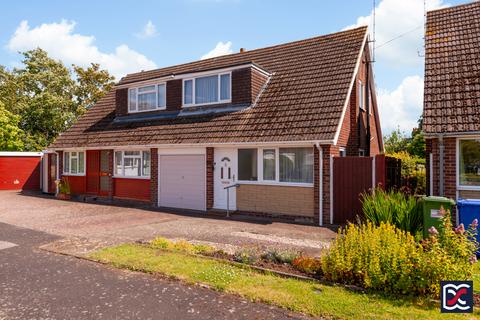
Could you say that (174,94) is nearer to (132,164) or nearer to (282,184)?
(132,164)

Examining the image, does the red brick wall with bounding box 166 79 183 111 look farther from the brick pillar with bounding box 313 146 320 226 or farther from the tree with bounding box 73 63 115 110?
the tree with bounding box 73 63 115 110

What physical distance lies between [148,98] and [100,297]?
13.8 m

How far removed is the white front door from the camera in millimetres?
13812

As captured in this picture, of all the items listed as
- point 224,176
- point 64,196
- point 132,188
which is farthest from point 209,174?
point 64,196

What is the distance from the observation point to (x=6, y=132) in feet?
101

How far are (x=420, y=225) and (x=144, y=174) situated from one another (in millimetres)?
12252

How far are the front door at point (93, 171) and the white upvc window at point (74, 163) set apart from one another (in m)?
0.71

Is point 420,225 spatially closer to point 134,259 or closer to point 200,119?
point 134,259

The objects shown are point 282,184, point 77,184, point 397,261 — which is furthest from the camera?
point 77,184

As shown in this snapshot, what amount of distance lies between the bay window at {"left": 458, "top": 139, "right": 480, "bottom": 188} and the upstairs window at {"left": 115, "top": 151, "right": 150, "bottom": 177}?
40.2ft

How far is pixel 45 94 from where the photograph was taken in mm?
34625

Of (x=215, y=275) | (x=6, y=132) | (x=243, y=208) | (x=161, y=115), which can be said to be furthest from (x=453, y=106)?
(x=6, y=132)

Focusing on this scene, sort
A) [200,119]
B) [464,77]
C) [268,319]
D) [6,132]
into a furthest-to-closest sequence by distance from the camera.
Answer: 1. [6,132]
2. [200,119]
3. [464,77]
4. [268,319]

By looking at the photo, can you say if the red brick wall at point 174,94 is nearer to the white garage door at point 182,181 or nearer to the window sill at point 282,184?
the white garage door at point 182,181
